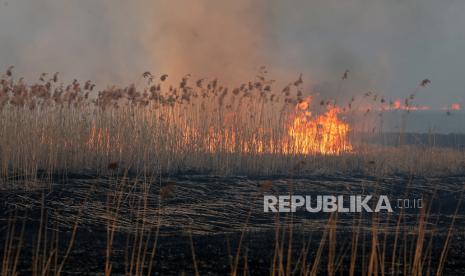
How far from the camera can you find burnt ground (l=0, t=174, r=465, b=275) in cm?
634

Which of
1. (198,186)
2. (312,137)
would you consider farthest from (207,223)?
(312,137)

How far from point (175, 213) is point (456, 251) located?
136 inches

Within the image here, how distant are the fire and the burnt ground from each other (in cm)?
156

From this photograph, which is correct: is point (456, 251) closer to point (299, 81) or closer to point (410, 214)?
point (410, 214)

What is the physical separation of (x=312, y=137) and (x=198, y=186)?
14.8 ft

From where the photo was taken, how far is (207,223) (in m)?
8.55

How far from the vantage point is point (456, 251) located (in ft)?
23.9

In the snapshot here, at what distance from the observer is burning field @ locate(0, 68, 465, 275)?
672 centimetres

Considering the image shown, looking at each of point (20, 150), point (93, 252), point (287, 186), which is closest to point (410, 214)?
point (287, 186)

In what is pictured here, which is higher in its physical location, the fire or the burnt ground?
the fire

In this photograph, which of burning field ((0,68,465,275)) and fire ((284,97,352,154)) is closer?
burning field ((0,68,465,275))

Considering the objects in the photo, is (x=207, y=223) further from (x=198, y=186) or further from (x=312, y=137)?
(x=312, y=137)

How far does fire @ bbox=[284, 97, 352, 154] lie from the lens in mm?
14125

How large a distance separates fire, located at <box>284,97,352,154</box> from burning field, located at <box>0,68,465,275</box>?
1.5 inches
